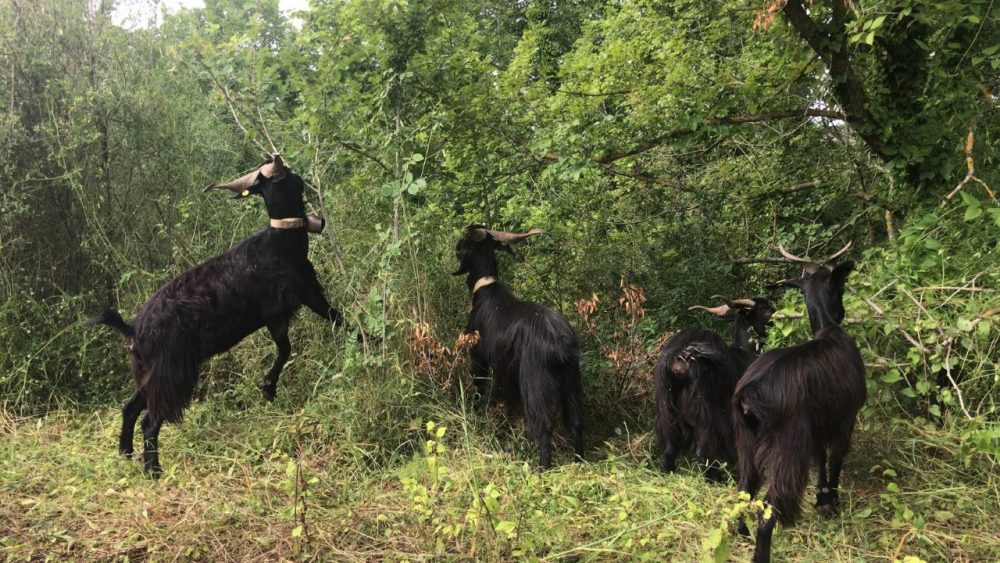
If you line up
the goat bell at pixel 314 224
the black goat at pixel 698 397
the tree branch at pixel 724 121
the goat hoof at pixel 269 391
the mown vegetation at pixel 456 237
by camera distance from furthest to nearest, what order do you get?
the tree branch at pixel 724 121, the goat hoof at pixel 269 391, the goat bell at pixel 314 224, the black goat at pixel 698 397, the mown vegetation at pixel 456 237

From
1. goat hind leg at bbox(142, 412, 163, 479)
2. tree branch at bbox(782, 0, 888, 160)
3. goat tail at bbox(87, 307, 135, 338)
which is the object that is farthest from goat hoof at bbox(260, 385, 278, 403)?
tree branch at bbox(782, 0, 888, 160)

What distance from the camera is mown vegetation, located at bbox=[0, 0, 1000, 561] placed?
335 centimetres

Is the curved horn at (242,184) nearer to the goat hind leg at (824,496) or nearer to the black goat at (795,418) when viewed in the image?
the black goat at (795,418)

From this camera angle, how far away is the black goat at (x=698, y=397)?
13.3 ft

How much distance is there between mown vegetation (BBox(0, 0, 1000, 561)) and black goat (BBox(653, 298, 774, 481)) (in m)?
0.37

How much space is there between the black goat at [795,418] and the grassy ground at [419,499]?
216 mm

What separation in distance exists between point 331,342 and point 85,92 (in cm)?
→ 330

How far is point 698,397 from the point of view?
13.4 feet

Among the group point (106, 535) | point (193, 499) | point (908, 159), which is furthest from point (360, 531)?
point (908, 159)

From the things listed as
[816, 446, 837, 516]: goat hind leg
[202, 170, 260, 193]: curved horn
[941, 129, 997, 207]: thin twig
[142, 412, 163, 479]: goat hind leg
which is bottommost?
[142, 412, 163, 479]: goat hind leg

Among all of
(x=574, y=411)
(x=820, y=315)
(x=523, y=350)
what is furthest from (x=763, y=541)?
(x=523, y=350)

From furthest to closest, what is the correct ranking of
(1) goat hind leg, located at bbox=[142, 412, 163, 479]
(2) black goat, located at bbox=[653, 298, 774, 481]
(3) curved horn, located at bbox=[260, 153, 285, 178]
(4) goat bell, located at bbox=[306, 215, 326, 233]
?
(4) goat bell, located at bbox=[306, 215, 326, 233]
(3) curved horn, located at bbox=[260, 153, 285, 178]
(1) goat hind leg, located at bbox=[142, 412, 163, 479]
(2) black goat, located at bbox=[653, 298, 774, 481]

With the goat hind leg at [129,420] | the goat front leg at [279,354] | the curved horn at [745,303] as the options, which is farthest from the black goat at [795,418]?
the goat hind leg at [129,420]

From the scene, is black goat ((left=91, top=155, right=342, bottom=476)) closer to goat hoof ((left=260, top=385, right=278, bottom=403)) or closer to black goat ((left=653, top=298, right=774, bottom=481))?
goat hoof ((left=260, top=385, right=278, bottom=403))
